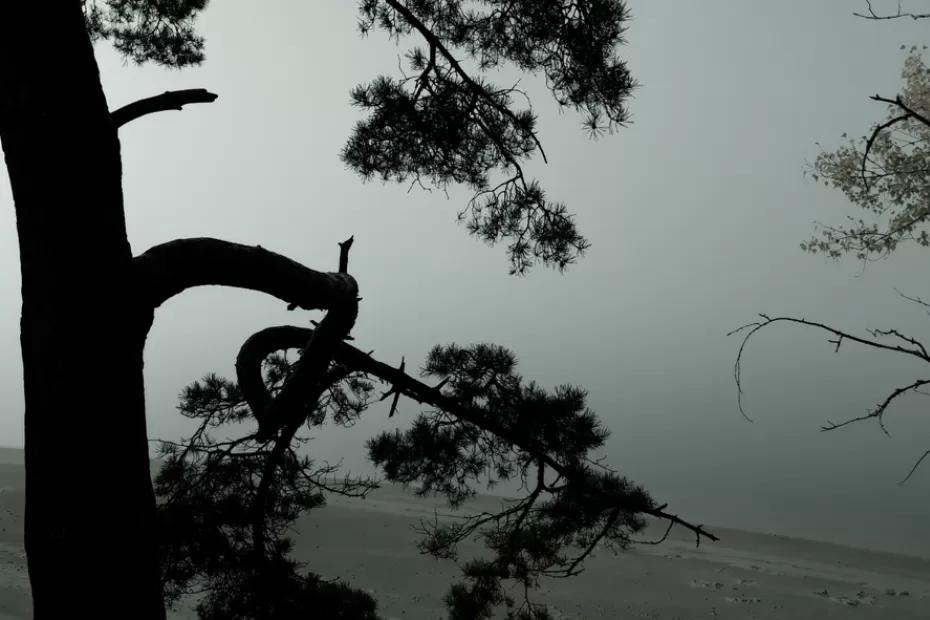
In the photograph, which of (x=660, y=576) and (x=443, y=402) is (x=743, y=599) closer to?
(x=660, y=576)

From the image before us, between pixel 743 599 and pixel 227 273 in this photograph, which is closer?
pixel 227 273

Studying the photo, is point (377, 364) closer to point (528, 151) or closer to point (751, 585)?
point (528, 151)

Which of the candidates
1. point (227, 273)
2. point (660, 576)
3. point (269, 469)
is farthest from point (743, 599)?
point (227, 273)

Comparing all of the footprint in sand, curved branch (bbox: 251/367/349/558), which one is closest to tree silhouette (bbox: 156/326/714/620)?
curved branch (bbox: 251/367/349/558)

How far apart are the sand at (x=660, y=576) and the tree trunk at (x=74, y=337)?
329 cm

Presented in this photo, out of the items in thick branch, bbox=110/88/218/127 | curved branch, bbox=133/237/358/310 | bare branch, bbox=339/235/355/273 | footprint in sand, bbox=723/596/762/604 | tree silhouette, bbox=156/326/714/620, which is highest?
thick branch, bbox=110/88/218/127

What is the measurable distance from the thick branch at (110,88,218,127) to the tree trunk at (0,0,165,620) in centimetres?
10

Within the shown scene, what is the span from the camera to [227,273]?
5.08ft

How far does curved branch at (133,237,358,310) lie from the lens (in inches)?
57.6

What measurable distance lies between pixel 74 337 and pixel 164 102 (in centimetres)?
60

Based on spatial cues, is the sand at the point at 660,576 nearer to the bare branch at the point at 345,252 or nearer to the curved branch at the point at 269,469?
the curved branch at the point at 269,469

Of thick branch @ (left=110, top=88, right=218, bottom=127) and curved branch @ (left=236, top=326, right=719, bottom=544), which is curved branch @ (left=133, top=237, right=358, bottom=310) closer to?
curved branch @ (left=236, top=326, right=719, bottom=544)

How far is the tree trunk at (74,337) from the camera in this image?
130cm

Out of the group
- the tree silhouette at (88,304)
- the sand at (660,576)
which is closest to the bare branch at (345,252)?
the tree silhouette at (88,304)
